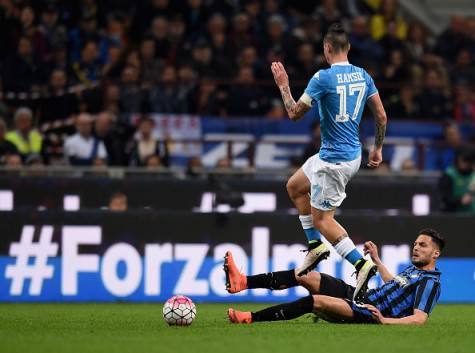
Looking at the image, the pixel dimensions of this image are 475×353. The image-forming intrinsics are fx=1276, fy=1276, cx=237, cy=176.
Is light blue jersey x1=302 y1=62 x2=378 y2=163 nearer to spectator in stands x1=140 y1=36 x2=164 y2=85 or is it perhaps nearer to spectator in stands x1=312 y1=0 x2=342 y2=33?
spectator in stands x1=140 y1=36 x2=164 y2=85

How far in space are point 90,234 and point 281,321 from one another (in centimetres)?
409

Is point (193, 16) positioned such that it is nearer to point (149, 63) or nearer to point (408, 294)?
point (149, 63)

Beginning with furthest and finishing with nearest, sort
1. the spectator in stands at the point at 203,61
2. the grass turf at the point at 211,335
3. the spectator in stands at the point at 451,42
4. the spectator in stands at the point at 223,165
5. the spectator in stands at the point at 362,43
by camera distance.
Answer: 1. the spectator in stands at the point at 451,42
2. the spectator in stands at the point at 362,43
3. the spectator in stands at the point at 203,61
4. the spectator in stands at the point at 223,165
5. the grass turf at the point at 211,335

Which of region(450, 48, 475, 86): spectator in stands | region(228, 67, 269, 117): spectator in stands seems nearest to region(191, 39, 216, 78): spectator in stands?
region(228, 67, 269, 117): spectator in stands

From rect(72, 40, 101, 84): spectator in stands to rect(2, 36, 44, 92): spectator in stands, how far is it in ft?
1.82

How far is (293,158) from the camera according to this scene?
17.5m

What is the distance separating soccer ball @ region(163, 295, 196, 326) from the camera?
10.9 metres

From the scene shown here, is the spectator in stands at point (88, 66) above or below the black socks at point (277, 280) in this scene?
above

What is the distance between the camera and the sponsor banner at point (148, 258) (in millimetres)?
14852

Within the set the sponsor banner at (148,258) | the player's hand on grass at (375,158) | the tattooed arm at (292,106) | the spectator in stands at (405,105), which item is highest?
the tattooed arm at (292,106)

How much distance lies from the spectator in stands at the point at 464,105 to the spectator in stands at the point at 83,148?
5.54 m

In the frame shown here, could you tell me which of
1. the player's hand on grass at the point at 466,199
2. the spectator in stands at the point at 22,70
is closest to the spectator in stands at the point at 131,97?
the spectator in stands at the point at 22,70

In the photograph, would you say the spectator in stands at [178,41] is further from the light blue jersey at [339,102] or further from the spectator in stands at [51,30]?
the light blue jersey at [339,102]

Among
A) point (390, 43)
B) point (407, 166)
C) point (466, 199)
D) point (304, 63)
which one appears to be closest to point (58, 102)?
point (304, 63)
